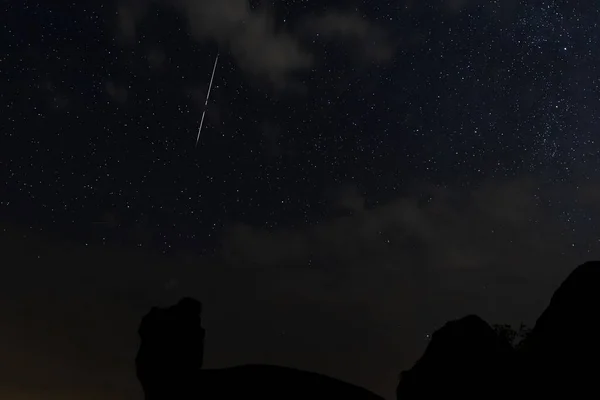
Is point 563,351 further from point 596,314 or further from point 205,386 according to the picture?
point 205,386

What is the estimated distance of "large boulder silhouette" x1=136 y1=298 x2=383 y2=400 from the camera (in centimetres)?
2064

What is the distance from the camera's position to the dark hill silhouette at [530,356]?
573 inches

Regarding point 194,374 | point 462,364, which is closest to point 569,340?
point 462,364

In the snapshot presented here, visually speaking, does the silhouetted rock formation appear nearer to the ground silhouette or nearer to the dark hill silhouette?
the ground silhouette

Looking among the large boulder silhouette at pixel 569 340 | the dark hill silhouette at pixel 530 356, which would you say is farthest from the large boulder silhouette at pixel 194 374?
the large boulder silhouette at pixel 569 340

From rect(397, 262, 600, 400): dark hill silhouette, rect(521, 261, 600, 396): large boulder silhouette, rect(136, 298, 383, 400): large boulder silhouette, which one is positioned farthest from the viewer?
rect(136, 298, 383, 400): large boulder silhouette

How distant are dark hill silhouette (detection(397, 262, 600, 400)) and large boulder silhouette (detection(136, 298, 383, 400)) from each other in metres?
3.22

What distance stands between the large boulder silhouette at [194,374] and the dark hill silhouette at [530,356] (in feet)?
10.6

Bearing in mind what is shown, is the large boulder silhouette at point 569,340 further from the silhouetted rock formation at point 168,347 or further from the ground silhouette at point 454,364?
the silhouetted rock formation at point 168,347

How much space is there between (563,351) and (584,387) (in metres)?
1.03

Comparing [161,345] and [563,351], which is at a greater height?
[161,345]

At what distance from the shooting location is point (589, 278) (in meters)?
15.4

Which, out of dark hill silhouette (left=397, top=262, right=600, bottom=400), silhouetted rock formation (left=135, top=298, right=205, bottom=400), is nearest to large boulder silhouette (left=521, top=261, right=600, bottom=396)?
dark hill silhouette (left=397, top=262, right=600, bottom=400)

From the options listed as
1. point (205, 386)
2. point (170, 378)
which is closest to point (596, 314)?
point (205, 386)
